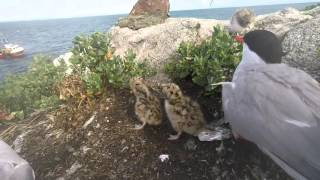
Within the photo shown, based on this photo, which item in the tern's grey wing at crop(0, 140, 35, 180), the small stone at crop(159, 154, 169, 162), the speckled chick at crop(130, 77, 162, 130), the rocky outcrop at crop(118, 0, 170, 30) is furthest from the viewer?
the rocky outcrop at crop(118, 0, 170, 30)

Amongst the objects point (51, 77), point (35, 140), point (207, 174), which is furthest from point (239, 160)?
point (51, 77)

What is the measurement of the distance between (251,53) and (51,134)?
369cm

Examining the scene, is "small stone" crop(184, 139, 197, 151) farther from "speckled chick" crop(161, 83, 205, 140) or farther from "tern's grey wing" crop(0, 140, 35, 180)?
"tern's grey wing" crop(0, 140, 35, 180)

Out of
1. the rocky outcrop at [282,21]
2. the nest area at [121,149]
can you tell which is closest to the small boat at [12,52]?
the rocky outcrop at [282,21]

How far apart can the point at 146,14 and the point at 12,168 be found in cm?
908

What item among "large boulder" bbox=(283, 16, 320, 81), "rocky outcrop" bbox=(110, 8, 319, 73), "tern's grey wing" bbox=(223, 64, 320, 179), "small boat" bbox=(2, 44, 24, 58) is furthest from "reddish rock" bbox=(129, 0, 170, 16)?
"small boat" bbox=(2, 44, 24, 58)

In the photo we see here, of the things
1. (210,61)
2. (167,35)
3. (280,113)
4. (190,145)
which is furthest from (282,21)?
(280,113)

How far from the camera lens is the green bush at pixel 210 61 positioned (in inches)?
256

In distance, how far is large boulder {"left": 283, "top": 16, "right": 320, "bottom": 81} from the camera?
7.20m

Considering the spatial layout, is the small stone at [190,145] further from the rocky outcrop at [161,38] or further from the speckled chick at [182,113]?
the rocky outcrop at [161,38]

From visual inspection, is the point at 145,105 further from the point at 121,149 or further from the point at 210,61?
the point at 210,61

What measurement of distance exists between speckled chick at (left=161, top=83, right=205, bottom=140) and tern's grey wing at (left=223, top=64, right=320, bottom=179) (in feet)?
3.94

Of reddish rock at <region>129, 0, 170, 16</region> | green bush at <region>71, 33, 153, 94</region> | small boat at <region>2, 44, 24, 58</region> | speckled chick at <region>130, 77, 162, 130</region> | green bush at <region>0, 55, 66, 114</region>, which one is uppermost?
reddish rock at <region>129, 0, 170, 16</region>

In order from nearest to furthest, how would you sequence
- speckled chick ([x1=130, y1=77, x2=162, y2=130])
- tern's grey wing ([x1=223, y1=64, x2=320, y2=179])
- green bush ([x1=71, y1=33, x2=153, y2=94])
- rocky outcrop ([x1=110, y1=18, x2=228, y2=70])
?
tern's grey wing ([x1=223, y1=64, x2=320, y2=179]), speckled chick ([x1=130, y1=77, x2=162, y2=130]), green bush ([x1=71, y1=33, x2=153, y2=94]), rocky outcrop ([x1=110, y1=18, x2=228, y2=70])
